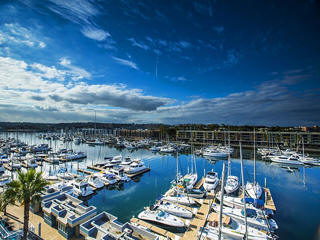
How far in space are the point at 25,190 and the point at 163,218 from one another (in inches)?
504

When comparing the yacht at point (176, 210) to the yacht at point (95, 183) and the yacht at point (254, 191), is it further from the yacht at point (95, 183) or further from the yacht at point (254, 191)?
the yacht at point (95, 183)

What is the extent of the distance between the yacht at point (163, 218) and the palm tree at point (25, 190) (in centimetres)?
1070

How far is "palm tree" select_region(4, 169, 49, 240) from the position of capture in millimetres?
10516

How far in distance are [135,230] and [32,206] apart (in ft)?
38.9

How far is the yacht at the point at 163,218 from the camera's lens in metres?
16.7

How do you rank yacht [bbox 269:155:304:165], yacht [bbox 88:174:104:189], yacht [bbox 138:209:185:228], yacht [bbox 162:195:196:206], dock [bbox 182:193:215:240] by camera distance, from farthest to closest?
yacht [bbox 269:155:304:165], yacht [bbox 88:174:104:189], yacht [bbox 162:195:196:206], yacht [bbox 138:209:185:228], dock [bbox 182:193:215:240]

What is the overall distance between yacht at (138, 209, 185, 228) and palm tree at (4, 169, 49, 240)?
35.1 ft

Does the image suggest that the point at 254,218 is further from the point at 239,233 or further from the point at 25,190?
the point at 25,190

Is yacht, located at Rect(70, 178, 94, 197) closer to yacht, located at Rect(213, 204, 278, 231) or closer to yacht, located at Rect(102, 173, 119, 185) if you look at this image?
yacht, located at Rect(102, 173, 119, 185)

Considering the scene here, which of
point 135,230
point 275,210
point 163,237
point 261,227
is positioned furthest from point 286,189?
point 135,230

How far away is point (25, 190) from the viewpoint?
10.6 m

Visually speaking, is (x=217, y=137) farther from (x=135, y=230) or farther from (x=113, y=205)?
(x=135, y=230)

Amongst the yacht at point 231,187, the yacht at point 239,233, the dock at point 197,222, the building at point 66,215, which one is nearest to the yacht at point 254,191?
the yacht at point 231,187

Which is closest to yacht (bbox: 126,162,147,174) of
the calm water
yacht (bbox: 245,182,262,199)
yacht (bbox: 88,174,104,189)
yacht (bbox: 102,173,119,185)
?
the calm water
